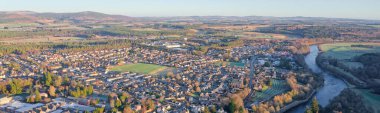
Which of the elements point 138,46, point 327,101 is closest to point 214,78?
point 327,101

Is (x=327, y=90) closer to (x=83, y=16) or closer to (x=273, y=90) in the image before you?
(x=273, y=90)

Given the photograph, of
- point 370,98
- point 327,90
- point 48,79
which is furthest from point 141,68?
point 370,98

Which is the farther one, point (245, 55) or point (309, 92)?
point (245, 55)

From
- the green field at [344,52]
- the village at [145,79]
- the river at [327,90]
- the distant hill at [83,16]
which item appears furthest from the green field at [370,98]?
the distant hill at [83,16]

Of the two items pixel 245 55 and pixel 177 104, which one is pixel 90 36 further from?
pixel 177 104

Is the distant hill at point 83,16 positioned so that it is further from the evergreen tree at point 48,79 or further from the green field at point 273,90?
the green field at point 273,90

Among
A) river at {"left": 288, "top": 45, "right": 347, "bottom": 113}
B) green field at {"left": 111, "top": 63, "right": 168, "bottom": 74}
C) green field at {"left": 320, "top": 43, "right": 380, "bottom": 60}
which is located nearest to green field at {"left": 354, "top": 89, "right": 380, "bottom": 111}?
river at {"left": 288, "top": 45, "right": 347, "bottom": 113}
